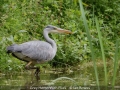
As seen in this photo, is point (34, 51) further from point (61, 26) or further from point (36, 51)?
point (61, 26)

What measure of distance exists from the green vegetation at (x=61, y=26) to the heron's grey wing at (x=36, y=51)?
1.65 feet

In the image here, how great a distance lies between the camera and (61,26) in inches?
460

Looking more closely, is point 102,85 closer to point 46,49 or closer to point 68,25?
point 46,49

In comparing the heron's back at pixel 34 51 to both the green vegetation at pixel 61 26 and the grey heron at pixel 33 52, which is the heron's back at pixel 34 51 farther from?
the green vegetation at pixel 61 26

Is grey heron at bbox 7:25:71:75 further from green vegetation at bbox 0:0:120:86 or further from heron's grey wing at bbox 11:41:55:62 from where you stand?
green vegetation at bbox 0:0:120:86

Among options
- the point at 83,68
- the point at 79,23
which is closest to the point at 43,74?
the point at 83,68

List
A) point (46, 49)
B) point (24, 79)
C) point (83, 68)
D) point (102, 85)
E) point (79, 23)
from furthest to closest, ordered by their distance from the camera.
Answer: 1. point (79, 23)
2. point (83, 68)
3. point (46, 49)
4. point (24, 79)
5. point (102, 85)

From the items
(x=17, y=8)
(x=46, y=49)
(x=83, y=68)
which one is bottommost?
(x=83, y=68)

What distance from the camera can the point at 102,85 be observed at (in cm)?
769

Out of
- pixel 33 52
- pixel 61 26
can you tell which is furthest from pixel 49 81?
pixel 61 26

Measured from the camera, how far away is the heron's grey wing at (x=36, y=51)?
28.7ft

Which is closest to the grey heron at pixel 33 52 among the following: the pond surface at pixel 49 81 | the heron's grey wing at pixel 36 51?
the heron's grey wing at pixel 36 51

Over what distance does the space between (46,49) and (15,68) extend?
758 mm

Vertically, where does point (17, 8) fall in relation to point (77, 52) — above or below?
above
